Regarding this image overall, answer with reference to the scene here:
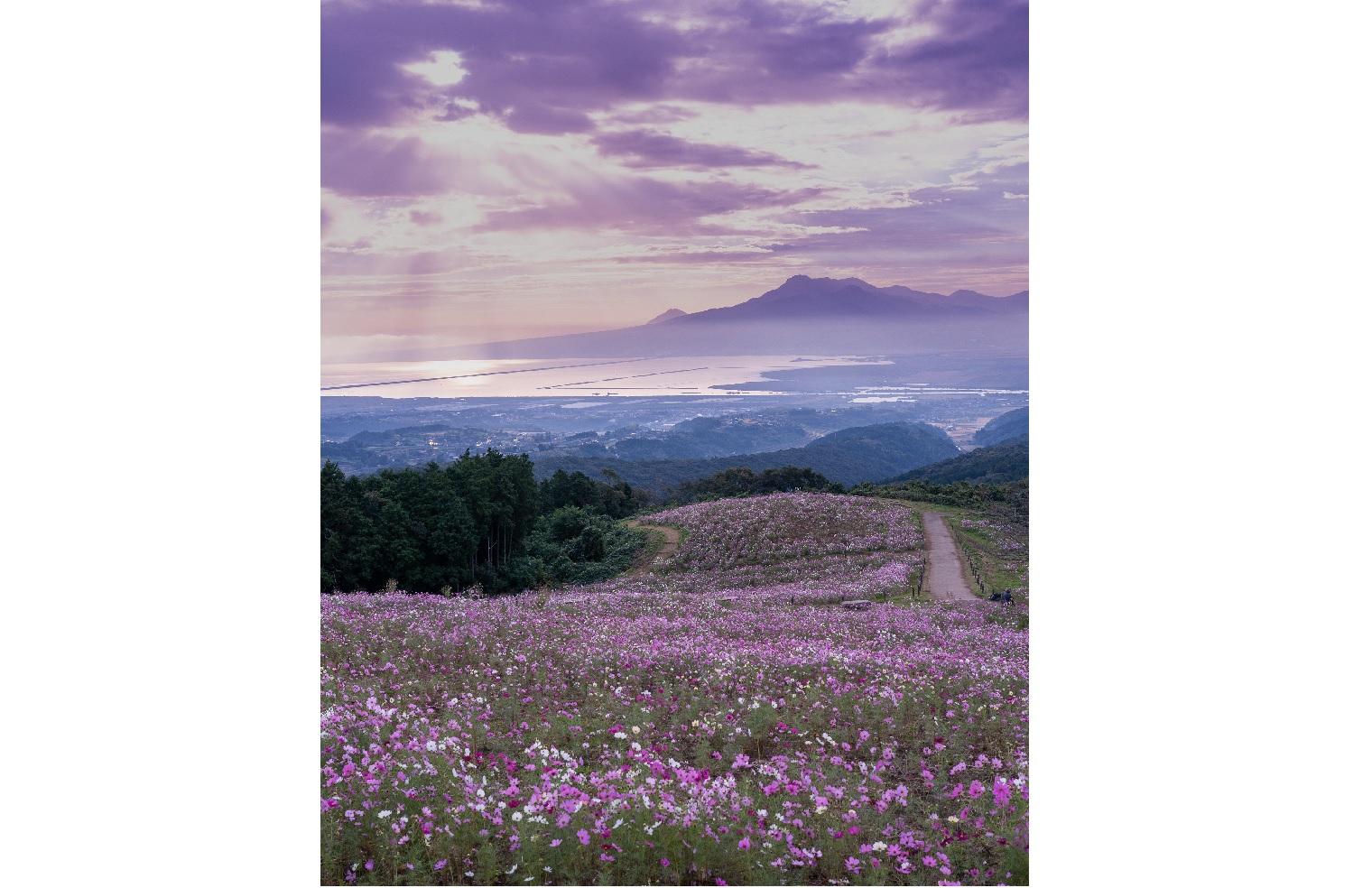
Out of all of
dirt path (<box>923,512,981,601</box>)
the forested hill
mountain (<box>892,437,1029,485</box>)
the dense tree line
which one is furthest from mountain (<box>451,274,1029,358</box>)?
the dense tree line

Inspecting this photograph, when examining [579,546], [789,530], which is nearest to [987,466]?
[789,530]

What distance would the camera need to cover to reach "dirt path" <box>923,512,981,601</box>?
16736mm

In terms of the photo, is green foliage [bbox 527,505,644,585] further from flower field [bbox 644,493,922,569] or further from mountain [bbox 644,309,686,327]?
mountain [bbox 644,309,686,327]

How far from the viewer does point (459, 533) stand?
25656mm

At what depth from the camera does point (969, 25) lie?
28.1 ft

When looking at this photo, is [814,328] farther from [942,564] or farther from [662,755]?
[942,564]

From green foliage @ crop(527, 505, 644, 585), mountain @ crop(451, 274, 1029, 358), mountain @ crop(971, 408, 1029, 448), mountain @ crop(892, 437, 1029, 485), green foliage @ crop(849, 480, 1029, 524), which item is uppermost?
mountain @ crop(451, 274, 1029, 358)

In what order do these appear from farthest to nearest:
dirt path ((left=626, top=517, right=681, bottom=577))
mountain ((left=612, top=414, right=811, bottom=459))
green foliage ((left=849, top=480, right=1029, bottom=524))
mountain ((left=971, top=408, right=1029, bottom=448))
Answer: dirt path ((left=626, top=517, right=681, bottom=577)) < green foliage ((left=849, top=480, right=1029, bottom=524)) < mountain ((left=612, top=414, right=811, bottom=459)) < mountain ((left=971, top=408, right=1029, bottom=448))

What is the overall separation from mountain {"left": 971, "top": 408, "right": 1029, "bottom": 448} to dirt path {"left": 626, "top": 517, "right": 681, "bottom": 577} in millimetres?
14938

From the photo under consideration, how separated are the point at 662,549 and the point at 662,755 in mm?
21817

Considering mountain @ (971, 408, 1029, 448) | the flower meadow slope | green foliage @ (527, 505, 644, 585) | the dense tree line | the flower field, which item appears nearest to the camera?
the flower meadow slope
